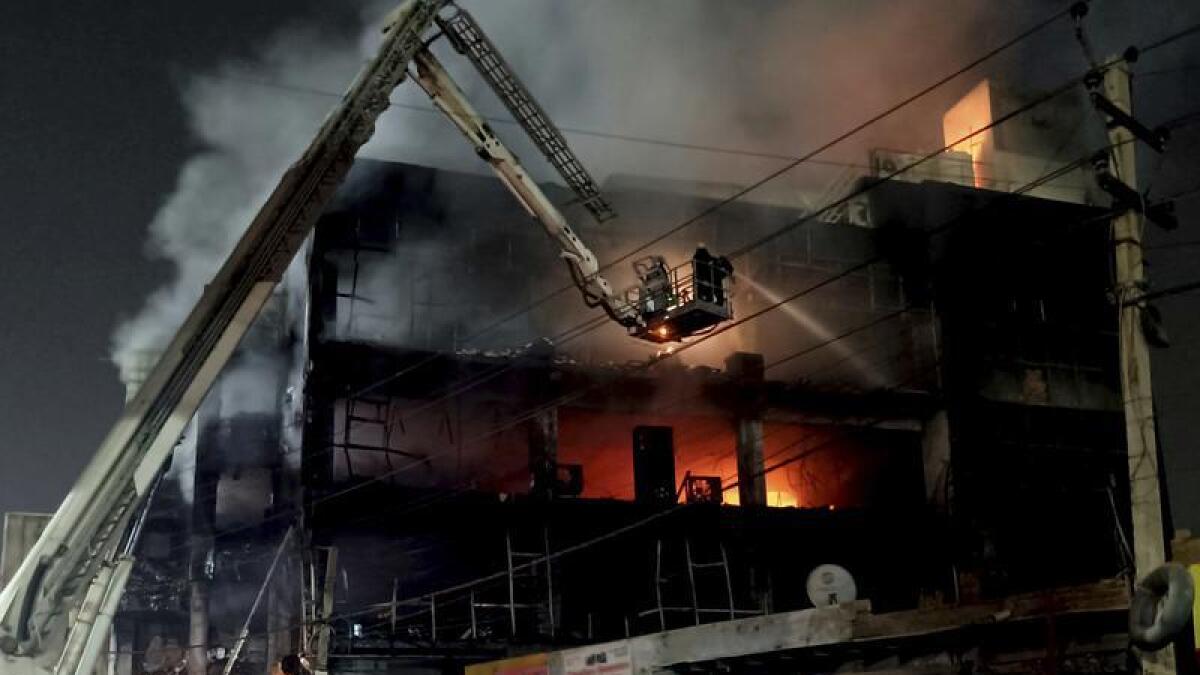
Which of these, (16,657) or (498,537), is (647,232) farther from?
(16,657)

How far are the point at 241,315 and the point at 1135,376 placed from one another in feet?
30.7

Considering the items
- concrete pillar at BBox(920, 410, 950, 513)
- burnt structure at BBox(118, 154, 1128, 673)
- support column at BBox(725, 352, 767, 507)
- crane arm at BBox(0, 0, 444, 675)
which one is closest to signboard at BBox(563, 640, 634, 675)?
crane arm at BBox(0, 0, 444, 675)

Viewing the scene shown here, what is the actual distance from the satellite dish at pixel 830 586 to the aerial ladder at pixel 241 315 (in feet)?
13.1

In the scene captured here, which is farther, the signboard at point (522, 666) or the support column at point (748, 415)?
the support column at point (748, 415)

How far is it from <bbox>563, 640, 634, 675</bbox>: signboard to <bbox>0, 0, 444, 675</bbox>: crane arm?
19.3 feet

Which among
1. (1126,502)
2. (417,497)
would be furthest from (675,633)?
(1126,502)

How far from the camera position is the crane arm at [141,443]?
11.7 m

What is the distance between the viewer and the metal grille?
17.7 meters

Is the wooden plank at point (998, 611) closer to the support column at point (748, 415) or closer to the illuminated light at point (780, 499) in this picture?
the support column at point (748, 415)

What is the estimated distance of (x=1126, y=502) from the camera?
36.1m

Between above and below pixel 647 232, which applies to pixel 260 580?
below

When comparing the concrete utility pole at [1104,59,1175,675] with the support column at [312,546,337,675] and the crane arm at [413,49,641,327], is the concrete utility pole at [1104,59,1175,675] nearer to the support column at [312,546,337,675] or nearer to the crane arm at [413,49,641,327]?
the crane arm at [413,49,641,327]

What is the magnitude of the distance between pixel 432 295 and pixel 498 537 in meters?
6.97

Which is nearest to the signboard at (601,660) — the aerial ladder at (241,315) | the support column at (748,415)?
the aerial ladder at (241,315)
